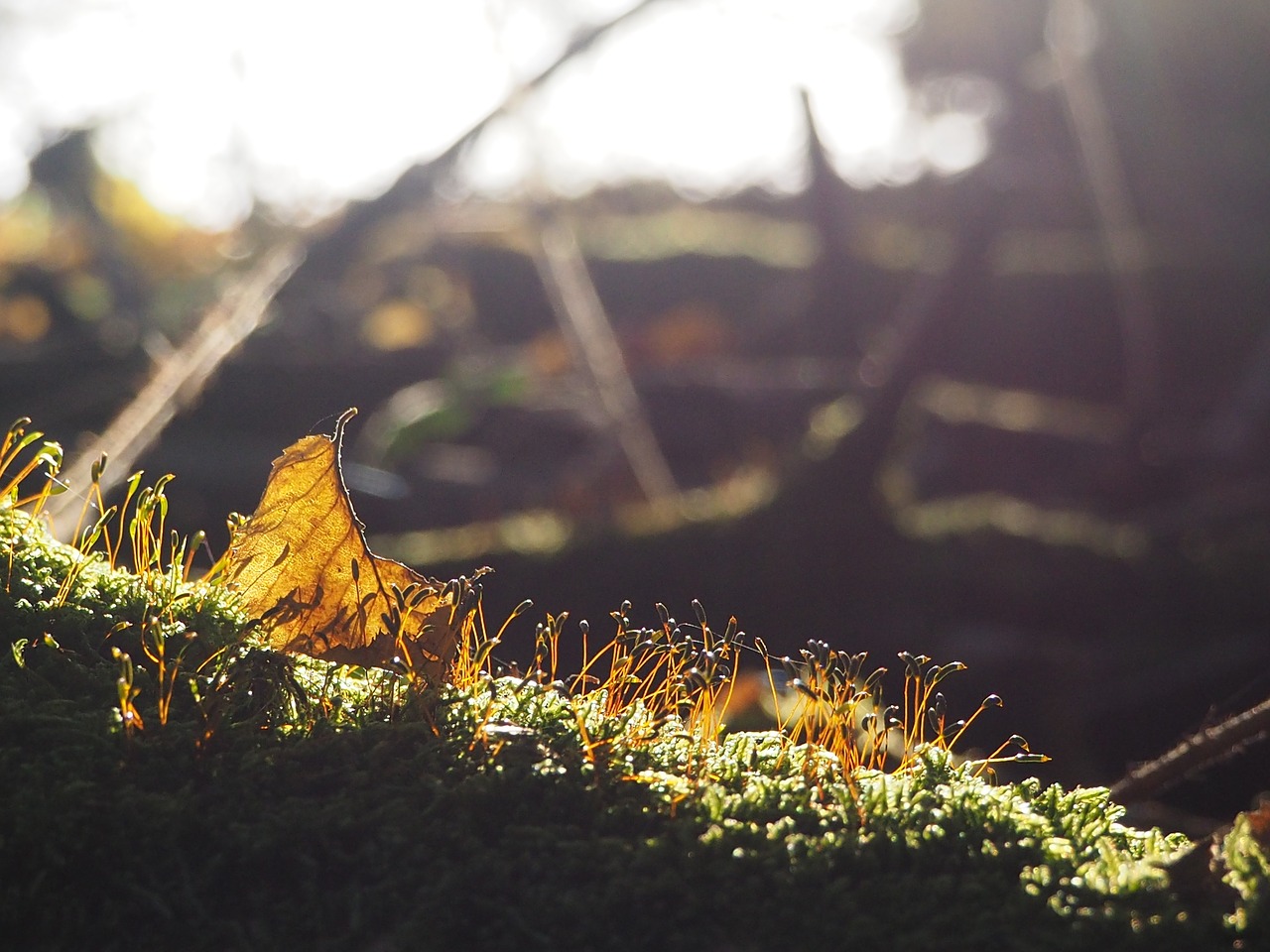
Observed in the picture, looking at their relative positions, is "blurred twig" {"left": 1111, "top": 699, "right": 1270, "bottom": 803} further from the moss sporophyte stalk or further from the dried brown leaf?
the dried brown leaf

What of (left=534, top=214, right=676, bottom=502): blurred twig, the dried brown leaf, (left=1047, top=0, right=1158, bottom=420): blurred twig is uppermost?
(left=1047, top=0, right=1158, bottom=420): blurred twig

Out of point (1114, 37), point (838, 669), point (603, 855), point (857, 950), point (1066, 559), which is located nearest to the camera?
point (857, 950)

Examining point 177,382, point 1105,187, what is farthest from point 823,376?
point 177,382

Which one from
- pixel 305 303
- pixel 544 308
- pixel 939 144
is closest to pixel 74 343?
pixel 305 303

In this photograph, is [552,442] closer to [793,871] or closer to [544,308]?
[544,308]

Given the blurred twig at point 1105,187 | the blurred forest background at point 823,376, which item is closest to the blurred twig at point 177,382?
the blurred forest background at point 823,376

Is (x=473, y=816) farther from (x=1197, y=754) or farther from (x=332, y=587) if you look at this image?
(x=1197, y=754)

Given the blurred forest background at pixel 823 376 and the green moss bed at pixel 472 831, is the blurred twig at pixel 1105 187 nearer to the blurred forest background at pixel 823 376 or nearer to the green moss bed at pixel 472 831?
the blurred forest background at pixel 823 376

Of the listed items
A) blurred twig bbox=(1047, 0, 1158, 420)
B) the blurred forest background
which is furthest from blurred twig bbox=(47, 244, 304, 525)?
blurred twig bbox=(1047, 0, 1158, 420)
